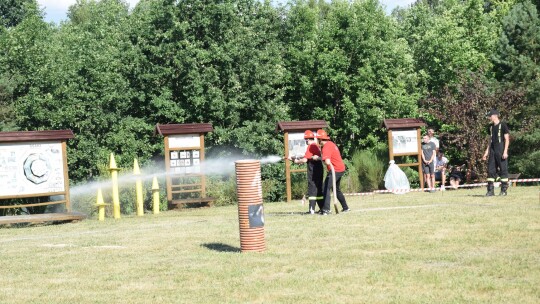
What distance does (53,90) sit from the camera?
41.1m

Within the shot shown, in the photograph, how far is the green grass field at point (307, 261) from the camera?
9.70m

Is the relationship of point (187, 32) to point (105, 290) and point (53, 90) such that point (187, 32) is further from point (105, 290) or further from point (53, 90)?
point (105, 290)

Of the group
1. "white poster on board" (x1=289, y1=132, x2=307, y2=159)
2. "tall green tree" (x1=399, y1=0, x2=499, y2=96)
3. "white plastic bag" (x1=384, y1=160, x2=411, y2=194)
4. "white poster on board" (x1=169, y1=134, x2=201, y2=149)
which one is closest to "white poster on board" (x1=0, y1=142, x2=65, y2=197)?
"white poster on board" (x1=169, y1=134, x2=201, y2=149)

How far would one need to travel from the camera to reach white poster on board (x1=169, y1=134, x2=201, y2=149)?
2922 centimetres

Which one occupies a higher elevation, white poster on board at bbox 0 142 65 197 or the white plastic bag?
white poster on board at bbox 0 142 65 197

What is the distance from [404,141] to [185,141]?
8640 mm

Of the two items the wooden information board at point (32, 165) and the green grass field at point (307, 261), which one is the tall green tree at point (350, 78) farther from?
the green grass field at point (307, 261)

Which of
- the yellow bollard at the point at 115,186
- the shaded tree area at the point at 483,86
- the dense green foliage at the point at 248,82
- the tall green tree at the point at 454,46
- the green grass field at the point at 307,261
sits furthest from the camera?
the tall green tree at the point at 454,46

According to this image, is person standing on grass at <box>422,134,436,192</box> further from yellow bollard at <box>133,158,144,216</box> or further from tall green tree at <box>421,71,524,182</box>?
yellow bollard at <box>133,158,144,216</box>

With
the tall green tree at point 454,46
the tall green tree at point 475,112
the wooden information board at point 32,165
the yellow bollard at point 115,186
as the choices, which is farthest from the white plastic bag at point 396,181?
the tall green tree at point 454,46

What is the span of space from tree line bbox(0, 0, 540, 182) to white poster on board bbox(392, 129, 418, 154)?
7.78 feet

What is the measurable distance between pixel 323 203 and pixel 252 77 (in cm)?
1951

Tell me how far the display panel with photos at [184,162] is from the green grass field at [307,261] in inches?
387

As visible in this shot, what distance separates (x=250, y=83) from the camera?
39000mm
